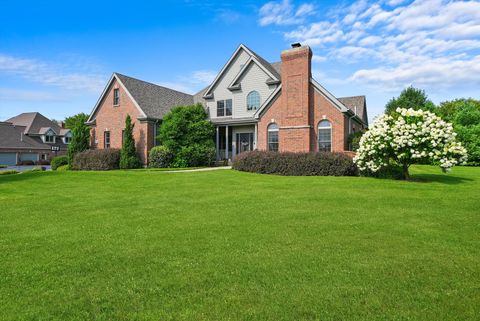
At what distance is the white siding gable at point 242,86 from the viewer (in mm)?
24078

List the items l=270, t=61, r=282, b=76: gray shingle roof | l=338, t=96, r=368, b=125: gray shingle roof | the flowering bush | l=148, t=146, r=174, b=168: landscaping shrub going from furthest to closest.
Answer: l=338, t=96, r=368, b=125: gray shingle roof
l=270, t=61, r=282, b=76: gray shingle roof
l=148, t=146, r=174, b=168: landscaping shrub
the flowering bush

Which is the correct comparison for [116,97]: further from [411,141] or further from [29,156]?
[29,156]

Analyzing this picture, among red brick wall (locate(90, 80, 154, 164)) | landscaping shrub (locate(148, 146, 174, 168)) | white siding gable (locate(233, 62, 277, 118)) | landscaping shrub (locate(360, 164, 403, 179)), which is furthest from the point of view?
red brick wall (locate(90, 80, 154, 164))

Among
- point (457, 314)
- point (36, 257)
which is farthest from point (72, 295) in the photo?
point (457, 314)

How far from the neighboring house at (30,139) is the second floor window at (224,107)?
127ft

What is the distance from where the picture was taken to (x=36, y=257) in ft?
14.9

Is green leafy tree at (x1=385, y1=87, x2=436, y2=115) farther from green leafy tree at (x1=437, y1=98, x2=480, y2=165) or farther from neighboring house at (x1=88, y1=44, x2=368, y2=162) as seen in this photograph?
neighboring house at (x1=88, y1=44, x2=368, y2=162)

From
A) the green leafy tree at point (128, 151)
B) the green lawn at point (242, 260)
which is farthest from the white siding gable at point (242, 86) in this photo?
the green lawn at point (242, 260)

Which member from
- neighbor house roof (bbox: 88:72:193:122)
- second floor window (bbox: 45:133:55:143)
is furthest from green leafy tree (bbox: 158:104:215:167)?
second floor window (bbox: 45:133:55:143)

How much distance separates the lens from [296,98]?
20.1 metres

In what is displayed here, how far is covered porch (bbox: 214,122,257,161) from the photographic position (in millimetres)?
24781

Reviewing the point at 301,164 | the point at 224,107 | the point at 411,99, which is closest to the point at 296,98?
the point at 301,164

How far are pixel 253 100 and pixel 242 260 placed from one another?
21.3 m

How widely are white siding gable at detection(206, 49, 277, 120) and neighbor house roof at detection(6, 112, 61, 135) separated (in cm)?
4173
